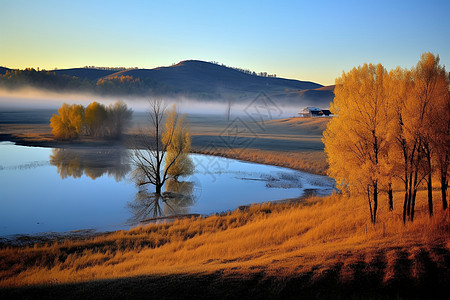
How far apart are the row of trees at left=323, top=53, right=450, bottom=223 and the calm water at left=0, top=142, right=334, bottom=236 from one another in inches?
423

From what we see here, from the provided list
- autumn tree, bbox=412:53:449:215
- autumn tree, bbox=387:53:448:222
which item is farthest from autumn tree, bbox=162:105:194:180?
autumn tree, bbox=412:53:449:215

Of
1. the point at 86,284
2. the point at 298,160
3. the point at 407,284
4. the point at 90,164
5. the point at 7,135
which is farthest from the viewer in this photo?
the point at 7,135

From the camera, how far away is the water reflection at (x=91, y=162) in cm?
3475

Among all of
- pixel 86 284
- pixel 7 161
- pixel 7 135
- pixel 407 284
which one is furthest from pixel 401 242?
pixel 7 135

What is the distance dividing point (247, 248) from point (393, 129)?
840 cm

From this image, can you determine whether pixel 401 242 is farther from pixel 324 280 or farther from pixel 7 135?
pixel 7 135

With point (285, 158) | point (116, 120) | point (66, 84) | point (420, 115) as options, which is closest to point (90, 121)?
point (116, 120)

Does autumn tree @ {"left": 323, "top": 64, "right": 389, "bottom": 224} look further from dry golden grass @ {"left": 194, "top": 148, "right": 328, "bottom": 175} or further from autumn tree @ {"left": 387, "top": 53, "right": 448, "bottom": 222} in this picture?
dry golden grass @ {"left": 194, "top": 148, "right": 328, "bottom": 175}

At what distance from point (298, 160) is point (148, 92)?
A: 140 m

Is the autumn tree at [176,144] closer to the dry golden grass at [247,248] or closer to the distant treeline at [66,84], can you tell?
the dry golden grass at [247,248]

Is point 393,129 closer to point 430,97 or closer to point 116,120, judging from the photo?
point 430,97

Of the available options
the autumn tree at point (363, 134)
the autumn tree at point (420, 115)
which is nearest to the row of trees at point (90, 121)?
the autumn tree at point (363, 134)

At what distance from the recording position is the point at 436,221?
14.1 meters

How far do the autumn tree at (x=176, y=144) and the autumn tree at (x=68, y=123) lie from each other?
130 ft
